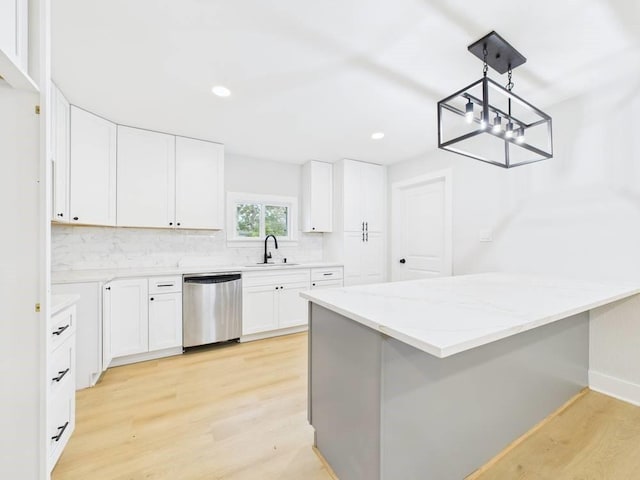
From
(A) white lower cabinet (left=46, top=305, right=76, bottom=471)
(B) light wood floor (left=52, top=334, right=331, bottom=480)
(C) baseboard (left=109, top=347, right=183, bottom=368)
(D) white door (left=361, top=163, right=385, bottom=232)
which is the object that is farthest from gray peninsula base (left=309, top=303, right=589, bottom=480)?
(D) white door (left=361, top=163, right=385, bottom=232)

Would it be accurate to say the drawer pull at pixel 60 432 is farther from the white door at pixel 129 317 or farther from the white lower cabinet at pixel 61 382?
the white door at pixel 129 317

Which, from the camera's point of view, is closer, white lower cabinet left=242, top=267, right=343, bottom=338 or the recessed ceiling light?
the recessed ceiling light

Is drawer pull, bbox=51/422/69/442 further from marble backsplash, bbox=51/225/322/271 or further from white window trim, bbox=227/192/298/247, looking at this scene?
white window trim, bbox=227/192/298/247

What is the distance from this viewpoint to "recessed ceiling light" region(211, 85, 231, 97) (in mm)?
2129

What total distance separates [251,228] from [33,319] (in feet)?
9.52

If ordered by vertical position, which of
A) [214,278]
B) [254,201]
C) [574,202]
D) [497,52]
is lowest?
[214,278]

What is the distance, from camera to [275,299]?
11.0 ft

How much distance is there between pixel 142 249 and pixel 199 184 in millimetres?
989

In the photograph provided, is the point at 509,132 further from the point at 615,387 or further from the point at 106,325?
the point at 106,325

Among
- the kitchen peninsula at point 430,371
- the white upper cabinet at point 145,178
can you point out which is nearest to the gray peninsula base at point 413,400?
the kitchen peninsula at point 430,371

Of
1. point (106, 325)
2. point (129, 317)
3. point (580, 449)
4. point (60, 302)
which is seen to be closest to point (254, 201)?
point (129, 317)

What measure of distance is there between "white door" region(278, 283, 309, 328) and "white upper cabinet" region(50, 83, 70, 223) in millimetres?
2192

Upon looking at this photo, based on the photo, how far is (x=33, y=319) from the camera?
3.15ft

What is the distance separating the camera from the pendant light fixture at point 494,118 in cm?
141
